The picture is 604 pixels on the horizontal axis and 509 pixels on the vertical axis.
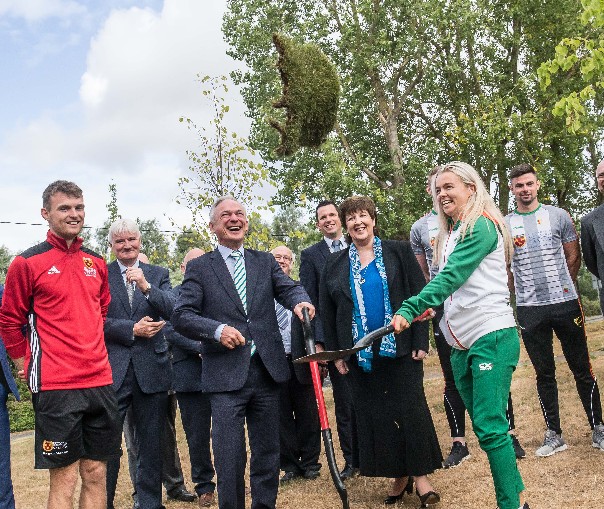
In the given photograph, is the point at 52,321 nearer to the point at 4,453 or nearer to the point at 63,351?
the point at 63,351

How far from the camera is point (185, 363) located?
6.81 metres

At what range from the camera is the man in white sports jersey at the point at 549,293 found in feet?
21.0

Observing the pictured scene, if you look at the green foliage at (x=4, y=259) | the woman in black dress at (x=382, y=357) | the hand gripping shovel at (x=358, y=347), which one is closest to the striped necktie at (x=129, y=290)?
the woman in black dress at (x=382, y=357)

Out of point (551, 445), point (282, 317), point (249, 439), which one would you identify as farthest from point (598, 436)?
point (249, 439)

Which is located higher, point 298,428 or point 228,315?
point 228,315

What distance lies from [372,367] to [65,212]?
96.1 inches

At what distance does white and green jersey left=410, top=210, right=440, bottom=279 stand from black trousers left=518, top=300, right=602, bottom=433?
0.97 metres

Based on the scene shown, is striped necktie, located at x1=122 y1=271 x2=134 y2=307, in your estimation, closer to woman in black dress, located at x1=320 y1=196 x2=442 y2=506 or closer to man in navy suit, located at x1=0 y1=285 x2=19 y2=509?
man in navy suit, located at x1=0 y1=285 x2=19 y2=509

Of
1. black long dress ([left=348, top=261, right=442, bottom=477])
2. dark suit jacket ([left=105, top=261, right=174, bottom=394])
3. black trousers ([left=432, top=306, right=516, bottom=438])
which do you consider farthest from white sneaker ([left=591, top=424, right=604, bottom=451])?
dark suit jacket ([left=105, top=261, right=174, bottom=394])

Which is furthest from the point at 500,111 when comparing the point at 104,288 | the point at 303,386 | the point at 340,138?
the point at 104,288

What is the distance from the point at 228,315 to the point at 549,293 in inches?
122

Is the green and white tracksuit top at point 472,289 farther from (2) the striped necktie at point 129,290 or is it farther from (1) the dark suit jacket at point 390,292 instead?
(2) the striped necktie at point 129,290

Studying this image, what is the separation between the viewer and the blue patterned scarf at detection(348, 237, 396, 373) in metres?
5.21

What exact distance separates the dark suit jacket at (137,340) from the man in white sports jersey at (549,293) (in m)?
3.21
